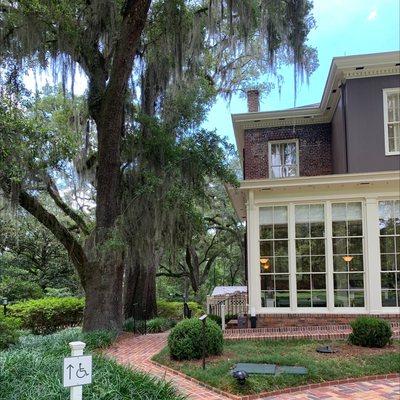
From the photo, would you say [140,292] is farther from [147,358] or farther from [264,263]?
[147,358]

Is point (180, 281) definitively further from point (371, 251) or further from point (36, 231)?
point (371, 251)

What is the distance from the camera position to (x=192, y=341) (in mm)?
8008

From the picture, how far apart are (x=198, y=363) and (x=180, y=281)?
25191 mm

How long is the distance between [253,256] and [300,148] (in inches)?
217

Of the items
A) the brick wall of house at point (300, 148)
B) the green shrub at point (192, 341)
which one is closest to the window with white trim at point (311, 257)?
the green shrub at point (192, 341)

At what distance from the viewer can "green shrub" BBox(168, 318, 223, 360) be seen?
7988 millimetres

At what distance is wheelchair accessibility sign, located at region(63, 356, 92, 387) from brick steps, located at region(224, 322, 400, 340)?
21.3ft

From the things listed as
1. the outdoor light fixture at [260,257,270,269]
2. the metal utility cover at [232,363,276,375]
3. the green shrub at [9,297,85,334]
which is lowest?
the green shrub at [9,297,85,334]

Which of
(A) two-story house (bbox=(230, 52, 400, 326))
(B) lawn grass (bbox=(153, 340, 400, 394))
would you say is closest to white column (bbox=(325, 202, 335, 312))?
(A) two-story house (bbox=(230, 52, 400, 326))

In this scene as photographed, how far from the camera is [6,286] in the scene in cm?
1864

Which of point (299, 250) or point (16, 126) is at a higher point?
point (16, 126)

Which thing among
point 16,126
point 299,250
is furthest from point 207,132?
point 16,126

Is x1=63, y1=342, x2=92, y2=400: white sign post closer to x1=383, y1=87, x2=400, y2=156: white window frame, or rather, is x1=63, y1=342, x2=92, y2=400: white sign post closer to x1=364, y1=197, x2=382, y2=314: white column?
x1=364, y1=197, x2=382, y2=314: white column

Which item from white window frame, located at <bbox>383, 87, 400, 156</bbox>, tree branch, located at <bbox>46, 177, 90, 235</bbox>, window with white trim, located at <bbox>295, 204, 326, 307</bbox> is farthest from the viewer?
tree branch, located at <bbox>46, 177, 90, 235</bbox>
